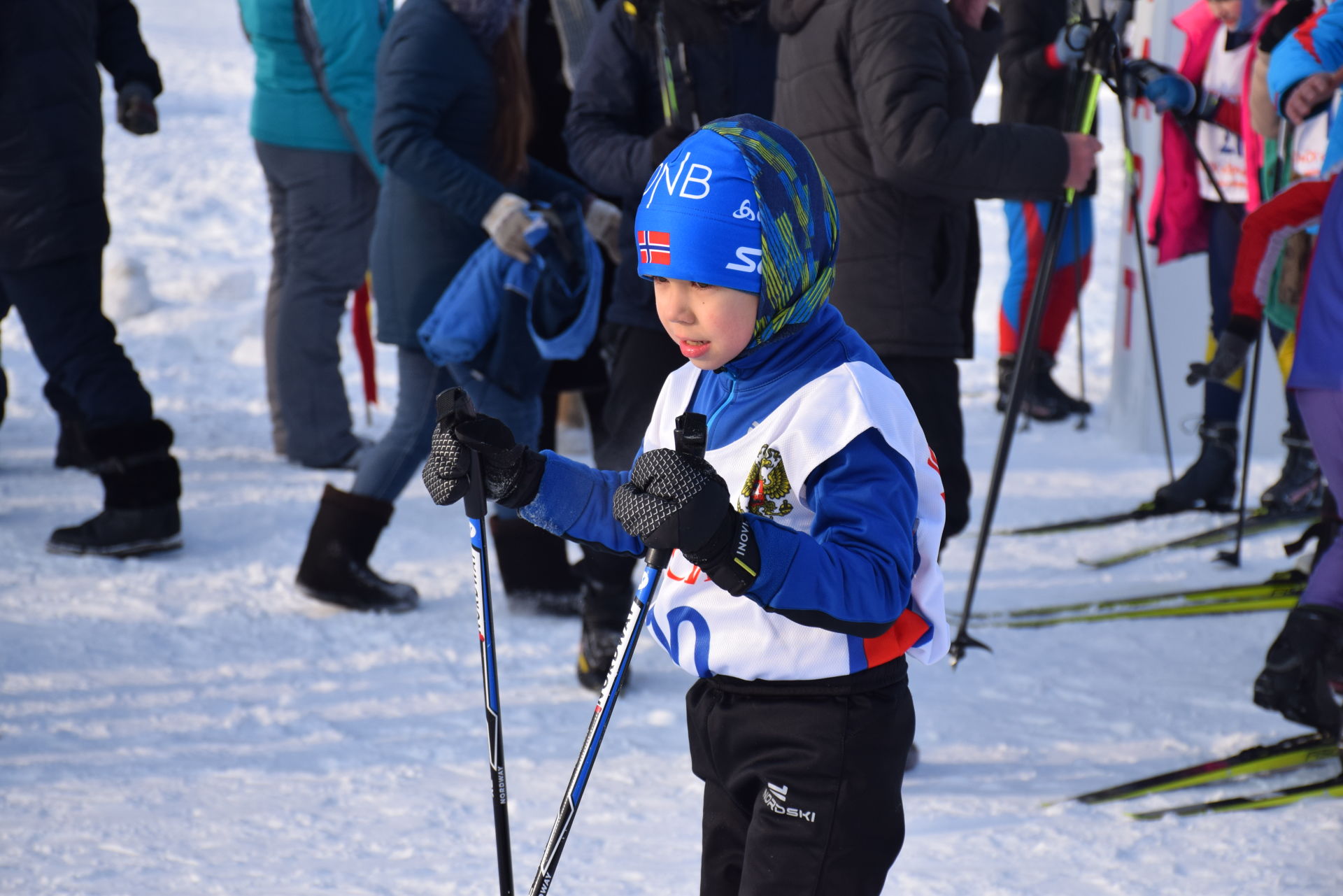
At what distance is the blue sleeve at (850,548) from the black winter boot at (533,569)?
2.47 metres

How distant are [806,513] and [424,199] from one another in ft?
8.09

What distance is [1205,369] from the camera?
3646 mm

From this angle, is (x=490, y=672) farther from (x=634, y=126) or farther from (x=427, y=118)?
(x=427, y=118)

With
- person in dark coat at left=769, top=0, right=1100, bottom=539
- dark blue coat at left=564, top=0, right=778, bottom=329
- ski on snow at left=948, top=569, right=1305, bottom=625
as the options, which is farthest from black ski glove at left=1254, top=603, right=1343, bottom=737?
dark blue coat at left=564, top=0, right=778, bottom=329

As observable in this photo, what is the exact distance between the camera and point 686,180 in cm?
160

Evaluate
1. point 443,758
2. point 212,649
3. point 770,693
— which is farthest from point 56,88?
point 770,693

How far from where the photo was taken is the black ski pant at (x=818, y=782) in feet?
5.37

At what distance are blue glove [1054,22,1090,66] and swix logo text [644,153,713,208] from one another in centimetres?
208

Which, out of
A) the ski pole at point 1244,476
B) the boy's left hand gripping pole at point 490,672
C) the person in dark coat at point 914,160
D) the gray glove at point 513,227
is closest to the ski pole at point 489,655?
the boy's left hand gripping pole at point 490,672

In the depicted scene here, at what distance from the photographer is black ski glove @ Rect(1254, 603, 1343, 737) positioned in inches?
105

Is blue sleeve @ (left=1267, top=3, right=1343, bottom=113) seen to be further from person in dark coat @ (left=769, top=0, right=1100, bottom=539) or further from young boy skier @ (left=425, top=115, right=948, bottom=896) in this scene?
young boy skier @ (left=425, top=115, right=948, bottom=896)

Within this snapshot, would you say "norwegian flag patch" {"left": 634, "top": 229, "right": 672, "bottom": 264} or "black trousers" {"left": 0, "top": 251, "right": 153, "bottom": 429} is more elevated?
"norwegian flag patch" {"left": 634, "top": 229, "right": 672, "bottom": 264}

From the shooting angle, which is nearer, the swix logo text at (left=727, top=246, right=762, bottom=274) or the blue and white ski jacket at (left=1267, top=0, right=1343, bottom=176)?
the swix logo text at (left=727, top=246, right=762, bottom=274)

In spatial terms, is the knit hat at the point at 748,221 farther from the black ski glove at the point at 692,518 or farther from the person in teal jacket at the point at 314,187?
the person in teal jacket at the point at 314,187
